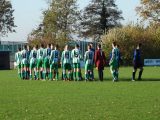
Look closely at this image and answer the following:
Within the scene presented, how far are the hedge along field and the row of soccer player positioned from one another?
35.7 meters

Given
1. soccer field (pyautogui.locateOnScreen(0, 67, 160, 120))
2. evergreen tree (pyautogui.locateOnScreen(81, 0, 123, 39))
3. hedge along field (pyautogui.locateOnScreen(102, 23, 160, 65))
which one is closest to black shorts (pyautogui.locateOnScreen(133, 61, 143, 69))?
soccer field (pyautogui.locateOnScreen(0, 67, 160, 120))

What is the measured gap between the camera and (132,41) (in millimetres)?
73938

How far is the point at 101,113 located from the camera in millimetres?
15156

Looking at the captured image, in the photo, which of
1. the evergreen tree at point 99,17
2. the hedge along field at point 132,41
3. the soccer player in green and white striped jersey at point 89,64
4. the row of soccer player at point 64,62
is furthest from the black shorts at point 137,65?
the evergreen tree at point 99,17

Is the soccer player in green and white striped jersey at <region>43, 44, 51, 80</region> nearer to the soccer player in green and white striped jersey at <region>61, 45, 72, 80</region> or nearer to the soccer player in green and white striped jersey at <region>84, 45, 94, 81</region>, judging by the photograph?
the soccer player in green and white striped jersey at <region>61, 45, 72, 80</region>

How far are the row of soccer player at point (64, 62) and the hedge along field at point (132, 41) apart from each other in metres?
35.7

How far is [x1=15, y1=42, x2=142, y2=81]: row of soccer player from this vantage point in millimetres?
31984

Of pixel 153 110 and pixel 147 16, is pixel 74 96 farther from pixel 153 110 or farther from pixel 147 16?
pixel 147 16

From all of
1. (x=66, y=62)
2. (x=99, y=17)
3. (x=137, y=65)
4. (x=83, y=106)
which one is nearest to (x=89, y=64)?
(x=66, y=62)

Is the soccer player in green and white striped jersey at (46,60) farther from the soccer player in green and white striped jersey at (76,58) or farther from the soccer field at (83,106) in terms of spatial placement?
the soccer field at (83,106)

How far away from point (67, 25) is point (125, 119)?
254 feet

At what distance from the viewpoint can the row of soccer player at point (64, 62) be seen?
3198cm

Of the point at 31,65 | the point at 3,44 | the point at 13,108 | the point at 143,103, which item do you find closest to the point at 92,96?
the point at 143,103

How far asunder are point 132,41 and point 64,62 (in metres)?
41.3
